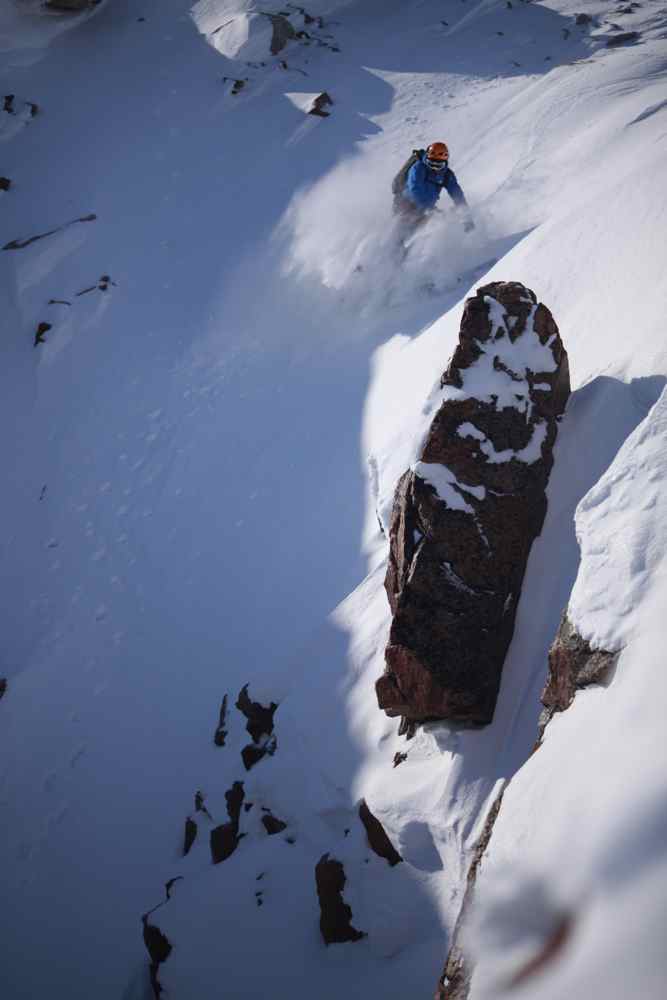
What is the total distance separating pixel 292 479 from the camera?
25.2 ft

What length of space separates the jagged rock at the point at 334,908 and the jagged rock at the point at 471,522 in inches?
42.8

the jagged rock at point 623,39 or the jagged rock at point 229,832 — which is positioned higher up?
the jagged rock at point 623,39

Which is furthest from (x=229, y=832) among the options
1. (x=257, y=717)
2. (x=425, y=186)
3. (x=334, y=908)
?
(x=425, y=186)

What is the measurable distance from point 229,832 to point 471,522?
3.33 meters

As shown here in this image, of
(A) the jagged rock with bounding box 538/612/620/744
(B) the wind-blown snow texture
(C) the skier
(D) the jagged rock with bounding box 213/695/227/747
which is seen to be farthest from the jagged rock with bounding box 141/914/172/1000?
(C) the skier

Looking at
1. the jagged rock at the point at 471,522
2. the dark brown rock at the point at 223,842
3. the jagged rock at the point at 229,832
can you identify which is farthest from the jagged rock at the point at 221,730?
the jagged rock at the point at 471,522

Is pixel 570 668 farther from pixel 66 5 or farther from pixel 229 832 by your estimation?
pixel 66 5

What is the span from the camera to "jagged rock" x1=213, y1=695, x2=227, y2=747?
18.5 ft

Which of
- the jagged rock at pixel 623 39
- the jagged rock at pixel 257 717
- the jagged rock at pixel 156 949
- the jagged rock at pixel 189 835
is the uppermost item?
the jagged rock at pixel 623 39

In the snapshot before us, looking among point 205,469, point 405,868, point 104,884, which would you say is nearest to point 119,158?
point 205,469

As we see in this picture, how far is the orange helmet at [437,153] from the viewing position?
8133 mm

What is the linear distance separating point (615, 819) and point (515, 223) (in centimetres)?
834

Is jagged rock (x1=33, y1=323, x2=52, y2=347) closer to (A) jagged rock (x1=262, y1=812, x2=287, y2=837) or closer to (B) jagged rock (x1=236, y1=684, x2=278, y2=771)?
(B) jagged rock (x1=236, y1=684, x2=278, y2=771)

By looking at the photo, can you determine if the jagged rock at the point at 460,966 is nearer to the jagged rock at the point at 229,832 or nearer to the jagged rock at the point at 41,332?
the jagged rock at the point at 229,832
